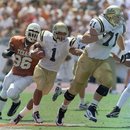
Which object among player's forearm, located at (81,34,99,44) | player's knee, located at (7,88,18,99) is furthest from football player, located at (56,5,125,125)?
player's knee, located at (7,88,18,99)

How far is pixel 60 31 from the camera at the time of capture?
9188mm

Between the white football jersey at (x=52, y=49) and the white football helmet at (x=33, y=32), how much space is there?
53 cm

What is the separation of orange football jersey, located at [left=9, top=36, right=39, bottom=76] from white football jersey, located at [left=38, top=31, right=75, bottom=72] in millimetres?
566

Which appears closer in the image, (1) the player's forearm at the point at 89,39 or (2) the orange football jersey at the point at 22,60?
(1) the player's forearm at the point at 89,39

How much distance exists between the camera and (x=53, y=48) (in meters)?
9.35

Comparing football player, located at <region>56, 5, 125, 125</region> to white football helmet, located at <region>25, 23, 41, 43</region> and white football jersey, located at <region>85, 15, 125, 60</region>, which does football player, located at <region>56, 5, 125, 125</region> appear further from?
white football helmet, located at <region>25, 23, 41, 43</region>

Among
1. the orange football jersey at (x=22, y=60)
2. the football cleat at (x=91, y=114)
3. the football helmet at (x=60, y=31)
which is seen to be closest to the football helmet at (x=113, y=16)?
the football helmet at (x=60, y=31)

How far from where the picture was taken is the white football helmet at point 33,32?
994 cm

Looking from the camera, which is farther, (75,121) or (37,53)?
(75,121)

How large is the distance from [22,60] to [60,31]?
113 centimetres

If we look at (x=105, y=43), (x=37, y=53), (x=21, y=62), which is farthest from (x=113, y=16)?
(x=21, y=62)

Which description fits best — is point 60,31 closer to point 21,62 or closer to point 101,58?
point 101,58

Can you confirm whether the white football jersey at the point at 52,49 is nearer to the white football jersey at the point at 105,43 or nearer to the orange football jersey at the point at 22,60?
the white football jersey at the point at 105,43

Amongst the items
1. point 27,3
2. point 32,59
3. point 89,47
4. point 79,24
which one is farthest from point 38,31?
point 27,3
